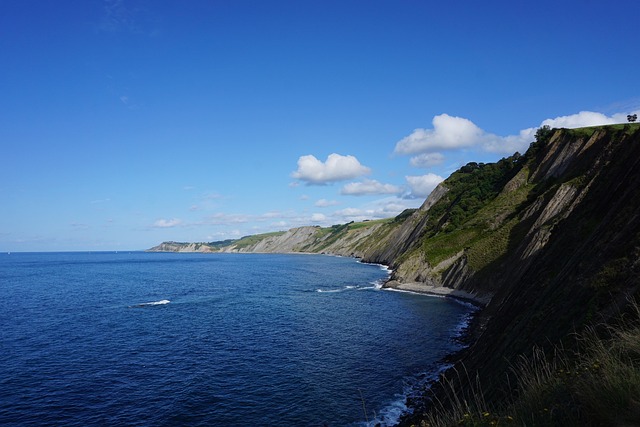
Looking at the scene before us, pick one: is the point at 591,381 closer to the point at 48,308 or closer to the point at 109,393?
the point at 109,393

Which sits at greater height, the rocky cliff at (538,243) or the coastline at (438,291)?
the rocky cliff at (538,243)

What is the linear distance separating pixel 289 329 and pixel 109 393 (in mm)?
27698

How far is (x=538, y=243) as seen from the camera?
198 feet

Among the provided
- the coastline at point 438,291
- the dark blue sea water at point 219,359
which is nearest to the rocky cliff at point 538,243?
the coastline at point 438,291

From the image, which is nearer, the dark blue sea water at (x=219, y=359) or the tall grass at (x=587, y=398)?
the tall grass at (x=587, y=398)

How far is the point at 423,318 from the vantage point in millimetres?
64500

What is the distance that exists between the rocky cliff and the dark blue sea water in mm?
8291

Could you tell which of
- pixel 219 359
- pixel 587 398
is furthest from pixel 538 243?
pixel 587 398

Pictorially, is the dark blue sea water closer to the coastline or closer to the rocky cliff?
the coastline

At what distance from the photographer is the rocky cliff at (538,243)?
2072cm

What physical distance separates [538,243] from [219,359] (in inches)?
1895

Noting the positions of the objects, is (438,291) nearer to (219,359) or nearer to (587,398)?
(219,359)

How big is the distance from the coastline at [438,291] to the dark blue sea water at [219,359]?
474 cm

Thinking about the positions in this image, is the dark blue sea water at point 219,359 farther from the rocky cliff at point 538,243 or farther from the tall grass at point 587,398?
the tall grass at point 587,398
